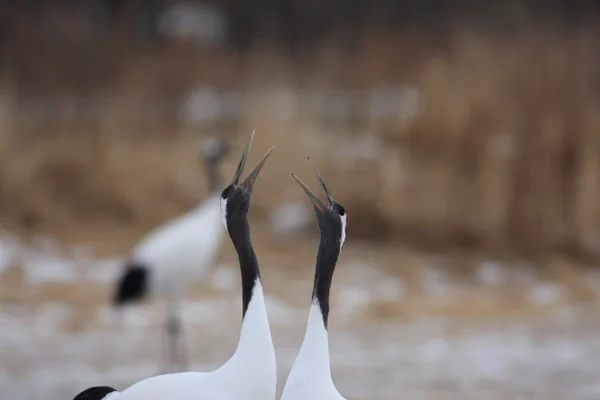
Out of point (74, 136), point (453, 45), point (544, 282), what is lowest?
point (544, 282)

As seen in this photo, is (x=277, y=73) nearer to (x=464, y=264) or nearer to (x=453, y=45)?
(x=453, y=45)

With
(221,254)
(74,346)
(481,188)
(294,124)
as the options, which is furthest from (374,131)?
(74,346)

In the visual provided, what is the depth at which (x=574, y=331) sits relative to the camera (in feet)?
28.2

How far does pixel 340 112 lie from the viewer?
17.0 metres

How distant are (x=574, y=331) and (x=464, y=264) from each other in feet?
8.67

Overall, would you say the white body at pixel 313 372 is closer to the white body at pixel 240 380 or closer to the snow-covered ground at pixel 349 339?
the white body at pixel 240 380

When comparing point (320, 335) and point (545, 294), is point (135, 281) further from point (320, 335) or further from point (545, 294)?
point (320, 335)

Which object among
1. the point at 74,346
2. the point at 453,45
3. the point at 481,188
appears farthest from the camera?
the point at 453,45

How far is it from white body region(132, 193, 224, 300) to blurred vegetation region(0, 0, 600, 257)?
421cm

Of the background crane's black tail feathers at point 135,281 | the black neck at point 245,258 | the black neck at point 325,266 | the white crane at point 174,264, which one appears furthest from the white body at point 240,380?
the background crane's black tail feathers at point 135,281

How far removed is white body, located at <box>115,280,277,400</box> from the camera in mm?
4176

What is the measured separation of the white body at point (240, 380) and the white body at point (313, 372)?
13 cm

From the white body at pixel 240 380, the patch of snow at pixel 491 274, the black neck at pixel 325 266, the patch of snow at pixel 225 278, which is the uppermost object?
the black neck at pixel 325 266

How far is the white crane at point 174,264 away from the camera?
798cm
